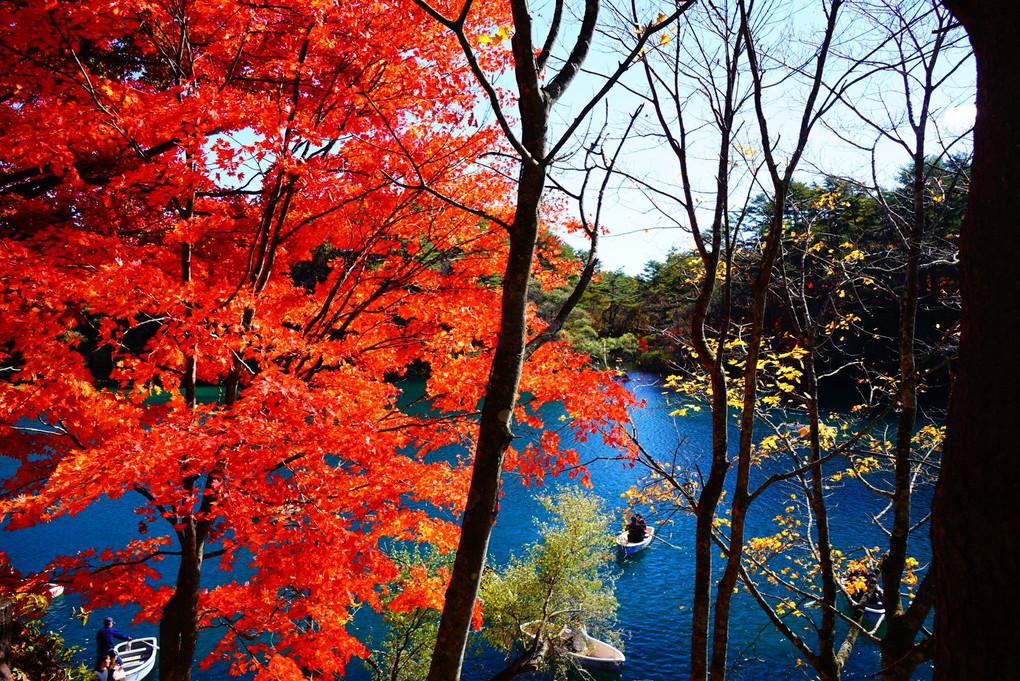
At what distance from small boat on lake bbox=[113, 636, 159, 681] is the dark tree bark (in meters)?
13.4

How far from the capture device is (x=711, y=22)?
4.52 m

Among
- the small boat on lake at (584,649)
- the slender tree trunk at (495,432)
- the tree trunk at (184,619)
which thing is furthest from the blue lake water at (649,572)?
the slender tree trunk at (495,432)

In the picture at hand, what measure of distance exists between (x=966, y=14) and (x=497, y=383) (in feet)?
7.84

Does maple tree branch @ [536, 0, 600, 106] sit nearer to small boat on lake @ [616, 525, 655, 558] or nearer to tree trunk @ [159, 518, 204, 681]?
tree trunk @ [159, 518, 204, 681]

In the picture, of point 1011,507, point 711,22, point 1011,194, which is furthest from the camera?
point 711,22

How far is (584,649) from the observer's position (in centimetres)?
1246

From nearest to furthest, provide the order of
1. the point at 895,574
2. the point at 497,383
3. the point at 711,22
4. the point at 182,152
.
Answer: the point at 497,383
the point at 711,22
the point at 895,574
the point at 182,152

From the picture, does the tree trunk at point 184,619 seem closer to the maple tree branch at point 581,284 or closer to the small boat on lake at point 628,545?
the maple tree branch at point 581,284

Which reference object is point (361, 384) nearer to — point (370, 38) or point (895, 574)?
point (370, 38)

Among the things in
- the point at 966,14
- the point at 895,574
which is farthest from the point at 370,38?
the point at 895,574

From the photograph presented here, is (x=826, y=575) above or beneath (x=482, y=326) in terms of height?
beneath

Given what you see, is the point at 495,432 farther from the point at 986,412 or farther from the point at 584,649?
the point at 584,649

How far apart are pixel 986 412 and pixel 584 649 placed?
12689 millimetres

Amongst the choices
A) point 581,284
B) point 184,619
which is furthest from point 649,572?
point 581,284
